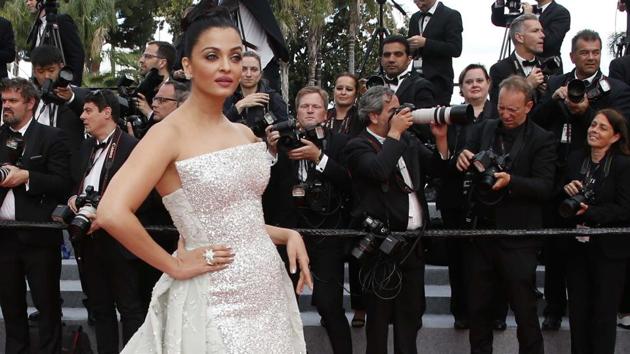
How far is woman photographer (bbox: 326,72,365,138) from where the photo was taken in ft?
21.7

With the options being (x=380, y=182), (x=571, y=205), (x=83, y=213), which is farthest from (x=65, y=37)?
(x=571, y=205)

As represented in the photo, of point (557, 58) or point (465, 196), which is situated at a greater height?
point (557, 58)

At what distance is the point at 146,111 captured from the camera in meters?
6.95

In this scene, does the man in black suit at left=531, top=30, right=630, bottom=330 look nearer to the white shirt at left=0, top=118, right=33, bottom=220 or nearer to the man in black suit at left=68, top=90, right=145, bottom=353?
the man in black suit at left=68, top=90, right=145, bottom=353

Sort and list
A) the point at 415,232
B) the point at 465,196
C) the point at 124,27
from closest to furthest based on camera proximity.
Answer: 1. the point at 415,232
2. the point at 465,196
3. the point at 124,27

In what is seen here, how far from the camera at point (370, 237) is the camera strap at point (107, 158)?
1702mm

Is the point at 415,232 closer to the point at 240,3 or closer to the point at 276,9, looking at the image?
the point at 240,3

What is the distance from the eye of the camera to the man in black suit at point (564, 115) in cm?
608

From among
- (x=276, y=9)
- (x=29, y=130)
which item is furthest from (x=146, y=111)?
(x=276, y=9)

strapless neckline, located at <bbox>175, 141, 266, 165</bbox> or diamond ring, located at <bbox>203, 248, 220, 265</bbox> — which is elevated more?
strapless neckline, located at <bbox>175, 141, 266, 165</bbox>

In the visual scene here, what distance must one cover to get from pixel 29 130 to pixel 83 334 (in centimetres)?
149

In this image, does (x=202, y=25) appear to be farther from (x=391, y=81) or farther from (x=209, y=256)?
(x=391, y=81)

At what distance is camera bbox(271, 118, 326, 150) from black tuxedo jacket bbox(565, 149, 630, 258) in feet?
5.78

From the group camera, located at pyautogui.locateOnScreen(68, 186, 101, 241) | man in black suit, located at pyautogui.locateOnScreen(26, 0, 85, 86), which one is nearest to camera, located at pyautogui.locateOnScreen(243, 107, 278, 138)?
camera, located at pyautogui.locateOnScreen(68, 186, 101, 241)
